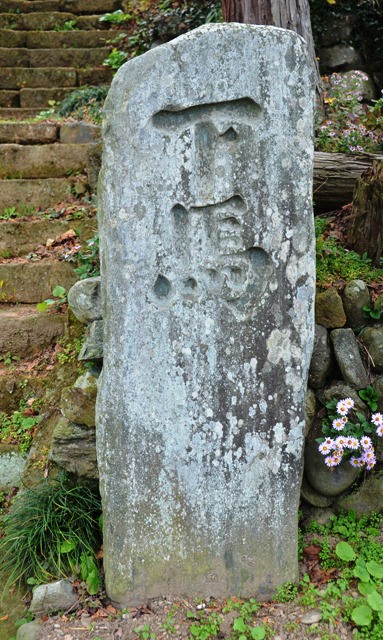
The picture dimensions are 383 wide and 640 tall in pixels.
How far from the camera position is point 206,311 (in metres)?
2.39

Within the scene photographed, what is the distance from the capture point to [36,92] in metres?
7.03

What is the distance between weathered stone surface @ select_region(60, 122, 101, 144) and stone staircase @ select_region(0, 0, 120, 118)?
59.5 inches

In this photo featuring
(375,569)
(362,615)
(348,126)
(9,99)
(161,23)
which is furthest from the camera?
(161,23)

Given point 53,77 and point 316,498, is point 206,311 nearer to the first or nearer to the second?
point 316,498

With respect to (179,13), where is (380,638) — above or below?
below

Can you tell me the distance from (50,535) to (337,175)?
2.83m

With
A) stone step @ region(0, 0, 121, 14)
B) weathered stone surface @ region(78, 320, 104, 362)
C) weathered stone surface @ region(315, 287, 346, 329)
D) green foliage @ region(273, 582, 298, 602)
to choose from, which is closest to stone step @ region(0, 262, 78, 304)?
weathered stone surface @ region(78, 320, 104, 362)

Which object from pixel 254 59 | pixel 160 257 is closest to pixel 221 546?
pixel 160 257

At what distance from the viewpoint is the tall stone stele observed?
7.46 ft

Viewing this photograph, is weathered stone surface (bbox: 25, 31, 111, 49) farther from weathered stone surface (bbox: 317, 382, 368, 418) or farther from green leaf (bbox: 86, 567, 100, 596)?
green leaf (bbox: 86, 567, 100, 596)

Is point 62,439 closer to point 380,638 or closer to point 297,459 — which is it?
point 297,459

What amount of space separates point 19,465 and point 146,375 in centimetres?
148

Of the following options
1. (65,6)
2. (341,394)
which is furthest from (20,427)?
(65,6)

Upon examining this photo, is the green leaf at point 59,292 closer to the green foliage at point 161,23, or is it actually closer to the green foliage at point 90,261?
the green foliage at point 90,261
